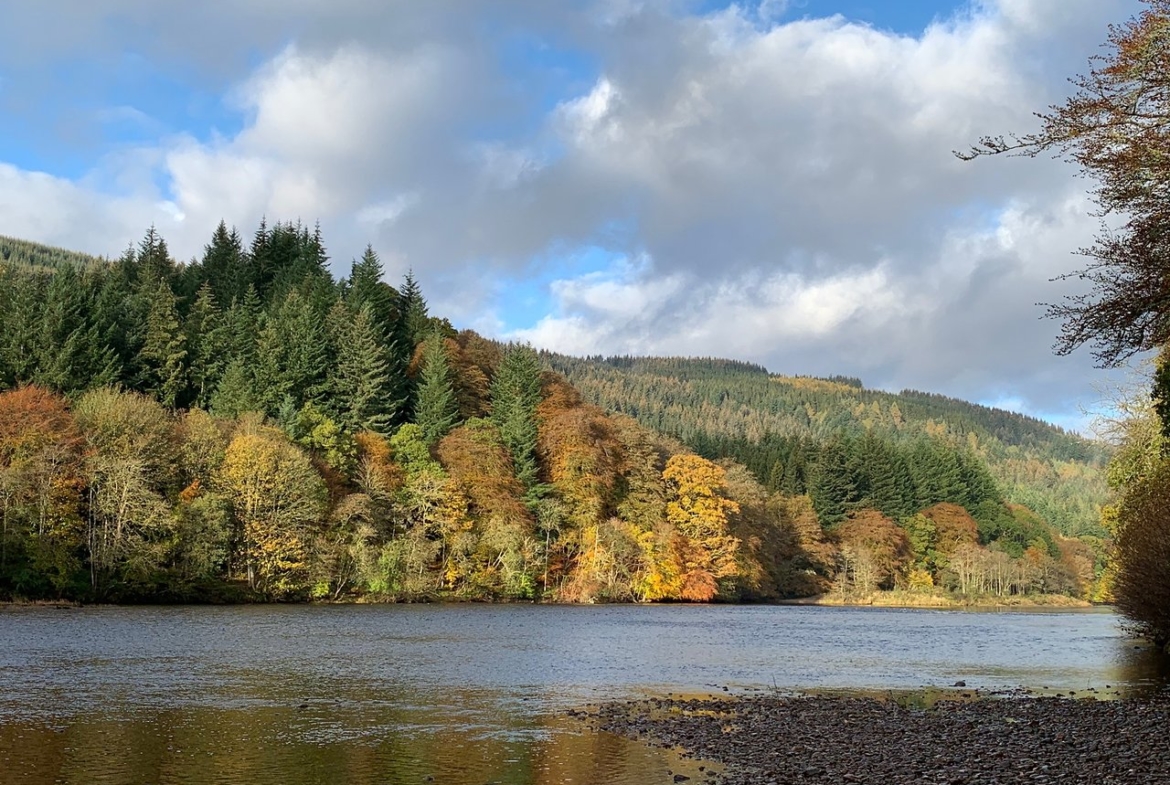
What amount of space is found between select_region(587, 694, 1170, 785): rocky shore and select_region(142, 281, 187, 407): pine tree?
80520 millimetres

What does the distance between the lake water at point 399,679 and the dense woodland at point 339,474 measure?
8166 millimetres

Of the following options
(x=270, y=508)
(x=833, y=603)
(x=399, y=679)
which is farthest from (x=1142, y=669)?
(x=833, y=603)

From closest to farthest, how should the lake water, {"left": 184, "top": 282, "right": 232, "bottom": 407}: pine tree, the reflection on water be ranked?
the reflection on water → the lake water → {"left": 184, "top": 282, "right": 232, "bottom": 407}: pine tree

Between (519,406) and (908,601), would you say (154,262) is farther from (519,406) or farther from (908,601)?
(908,601)

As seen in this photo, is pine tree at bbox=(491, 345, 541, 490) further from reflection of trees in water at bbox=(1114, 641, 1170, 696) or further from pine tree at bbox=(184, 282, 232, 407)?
reflection of trees in water at bbox=(1114, 641, 1170, 696)

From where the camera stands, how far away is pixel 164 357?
96.8 m

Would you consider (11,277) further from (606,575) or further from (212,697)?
(212,697)

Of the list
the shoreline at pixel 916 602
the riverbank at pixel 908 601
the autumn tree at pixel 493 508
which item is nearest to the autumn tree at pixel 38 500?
the autumn tree at pixel 493 508

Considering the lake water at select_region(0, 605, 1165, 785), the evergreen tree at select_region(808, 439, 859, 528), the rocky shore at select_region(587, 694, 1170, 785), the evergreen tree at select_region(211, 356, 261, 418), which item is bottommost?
the lake water at select_region(0, 605, 1165, 785)

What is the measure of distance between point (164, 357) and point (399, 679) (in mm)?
73957

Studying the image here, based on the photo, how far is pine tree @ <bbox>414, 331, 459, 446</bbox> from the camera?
10275 cm

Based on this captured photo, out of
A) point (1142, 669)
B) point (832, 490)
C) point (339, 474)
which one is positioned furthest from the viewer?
point (832, 490)

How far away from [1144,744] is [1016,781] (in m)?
4.74

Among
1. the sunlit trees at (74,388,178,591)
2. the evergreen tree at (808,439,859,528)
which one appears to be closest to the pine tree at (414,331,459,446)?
the sunlit trees at (74,388,178,591)
